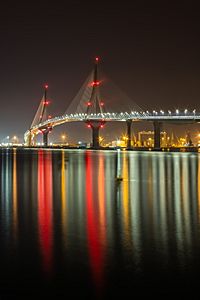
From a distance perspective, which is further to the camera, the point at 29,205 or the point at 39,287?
the point at 29,205

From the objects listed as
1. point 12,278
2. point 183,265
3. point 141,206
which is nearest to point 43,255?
point 12,278

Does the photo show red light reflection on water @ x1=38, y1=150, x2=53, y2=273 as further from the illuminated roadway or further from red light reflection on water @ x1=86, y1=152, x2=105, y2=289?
Answer: the illuminated roadway

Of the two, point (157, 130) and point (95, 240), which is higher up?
point (157, 130)

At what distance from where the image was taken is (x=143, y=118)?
84.1 m

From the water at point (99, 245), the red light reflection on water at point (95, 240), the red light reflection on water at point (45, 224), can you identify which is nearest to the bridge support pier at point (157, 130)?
the red light reflection on water at point (45, 224)

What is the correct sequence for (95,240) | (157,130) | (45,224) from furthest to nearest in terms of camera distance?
1. (157,130)
2. (45,224)
3. (95,240)

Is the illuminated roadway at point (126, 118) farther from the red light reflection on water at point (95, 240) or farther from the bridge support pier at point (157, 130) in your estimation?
the red light reflection on water at point (95, 240)

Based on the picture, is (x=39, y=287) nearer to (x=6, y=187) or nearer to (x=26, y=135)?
(x=6, y=187)

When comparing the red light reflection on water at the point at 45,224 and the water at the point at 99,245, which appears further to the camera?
the red light reflection on water at the point at 45,224

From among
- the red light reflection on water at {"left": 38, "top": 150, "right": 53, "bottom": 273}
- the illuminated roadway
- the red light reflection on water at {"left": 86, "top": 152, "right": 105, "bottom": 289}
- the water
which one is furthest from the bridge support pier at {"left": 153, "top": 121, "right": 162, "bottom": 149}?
the red light reflection on water at {"left": 86, "top": 152, "right": 105, "bottom": 289}

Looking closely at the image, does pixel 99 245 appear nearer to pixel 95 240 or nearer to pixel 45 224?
pixel 95 240

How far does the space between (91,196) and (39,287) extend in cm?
915

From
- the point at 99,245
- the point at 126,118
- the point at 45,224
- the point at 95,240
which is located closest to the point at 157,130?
the point at 126,118

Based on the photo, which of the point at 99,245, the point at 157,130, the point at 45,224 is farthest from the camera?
the point at 157,130
